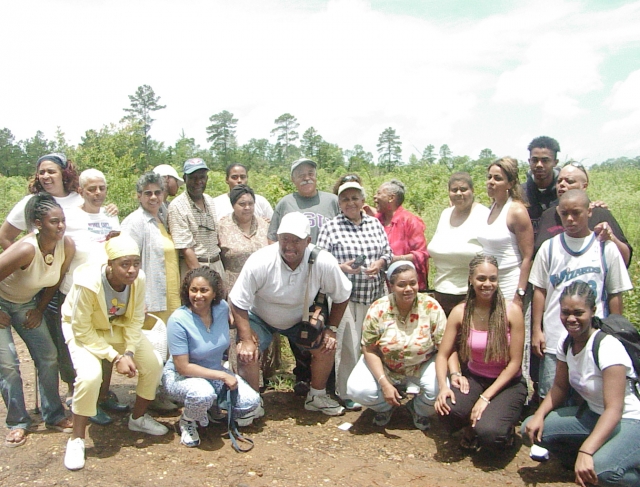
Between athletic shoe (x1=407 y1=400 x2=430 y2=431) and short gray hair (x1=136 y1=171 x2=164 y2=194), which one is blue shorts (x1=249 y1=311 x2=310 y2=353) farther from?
short gray hair (x1=136 y1=171 x2=164 y2=194)

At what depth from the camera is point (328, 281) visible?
4.11 meters

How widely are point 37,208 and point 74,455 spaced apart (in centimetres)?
161

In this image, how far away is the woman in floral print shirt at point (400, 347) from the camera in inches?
155

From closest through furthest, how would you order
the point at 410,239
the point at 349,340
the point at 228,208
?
the point at 349,340 → the point at 410,239 → the point at 228,208

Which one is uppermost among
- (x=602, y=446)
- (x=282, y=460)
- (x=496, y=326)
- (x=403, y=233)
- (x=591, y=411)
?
(x=403, y=233)

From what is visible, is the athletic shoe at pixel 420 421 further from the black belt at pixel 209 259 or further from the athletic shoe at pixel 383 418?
the black belt at pixel 209 259

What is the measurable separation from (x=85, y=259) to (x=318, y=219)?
1.86 metres

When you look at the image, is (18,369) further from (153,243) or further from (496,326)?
(496,326)

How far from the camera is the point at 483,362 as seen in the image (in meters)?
3.74

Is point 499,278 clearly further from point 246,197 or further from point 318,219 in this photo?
point 246,197

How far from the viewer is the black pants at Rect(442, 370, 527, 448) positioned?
11.3 ft

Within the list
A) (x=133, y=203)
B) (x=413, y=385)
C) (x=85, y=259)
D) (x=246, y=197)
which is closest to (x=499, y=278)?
(x=413, y=385)

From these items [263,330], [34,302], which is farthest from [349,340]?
[34,302]

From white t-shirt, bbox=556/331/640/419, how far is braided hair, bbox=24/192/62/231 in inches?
137
